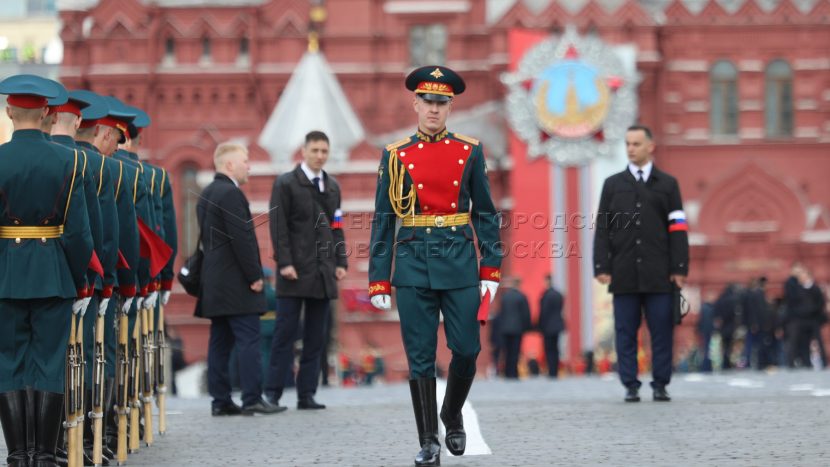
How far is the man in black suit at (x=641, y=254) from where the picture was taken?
40.2 ft

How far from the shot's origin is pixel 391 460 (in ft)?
27.9

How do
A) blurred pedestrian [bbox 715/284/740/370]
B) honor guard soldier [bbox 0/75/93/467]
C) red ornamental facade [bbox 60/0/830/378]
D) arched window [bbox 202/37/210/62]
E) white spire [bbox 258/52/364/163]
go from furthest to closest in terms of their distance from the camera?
arched window [bbox 202/37/210/62] → red ornamental facade [bbox 60/0/830/378] → white spire [bbox 258/52/364/163] → blurred pedestrian [bbox 715/284/740/370] → honor guard soldier [bbox 0/75/93/467]

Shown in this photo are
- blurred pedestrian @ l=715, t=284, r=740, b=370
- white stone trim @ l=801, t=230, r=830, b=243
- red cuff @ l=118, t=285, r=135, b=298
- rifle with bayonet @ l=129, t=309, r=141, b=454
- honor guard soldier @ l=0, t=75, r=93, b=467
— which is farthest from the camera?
white stone trim @ l=801, t=230, r=830, b=243

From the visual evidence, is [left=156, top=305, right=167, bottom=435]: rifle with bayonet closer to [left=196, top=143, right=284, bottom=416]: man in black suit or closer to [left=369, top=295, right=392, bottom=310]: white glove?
[left=196, top=143, right=284, bottom=416]: man in black suit

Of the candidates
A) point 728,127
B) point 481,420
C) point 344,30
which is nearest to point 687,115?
point 728,127

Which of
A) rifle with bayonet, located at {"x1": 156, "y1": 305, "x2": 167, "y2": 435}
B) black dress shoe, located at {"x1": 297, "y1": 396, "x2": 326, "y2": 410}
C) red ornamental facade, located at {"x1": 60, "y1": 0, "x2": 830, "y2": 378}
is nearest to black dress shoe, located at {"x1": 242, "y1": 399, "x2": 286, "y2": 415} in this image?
black dress shoe, located at {"x1": 297, "y1": 396, "x2": 326, "y2": 410}

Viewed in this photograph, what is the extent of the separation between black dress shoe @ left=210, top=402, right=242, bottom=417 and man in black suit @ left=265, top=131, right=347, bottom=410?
467 mm

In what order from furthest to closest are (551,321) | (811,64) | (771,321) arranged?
(811,64) < (771,321) < (551,321)

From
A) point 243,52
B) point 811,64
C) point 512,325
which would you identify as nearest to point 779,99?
point 811,64

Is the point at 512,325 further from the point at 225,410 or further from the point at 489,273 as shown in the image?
the point at 489,273

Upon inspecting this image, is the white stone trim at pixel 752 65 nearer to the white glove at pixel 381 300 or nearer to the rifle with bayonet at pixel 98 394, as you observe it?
the white glove at pixel 381 300

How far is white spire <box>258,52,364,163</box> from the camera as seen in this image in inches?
1459

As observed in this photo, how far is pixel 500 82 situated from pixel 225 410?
26580mm

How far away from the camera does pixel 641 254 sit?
12305mm
